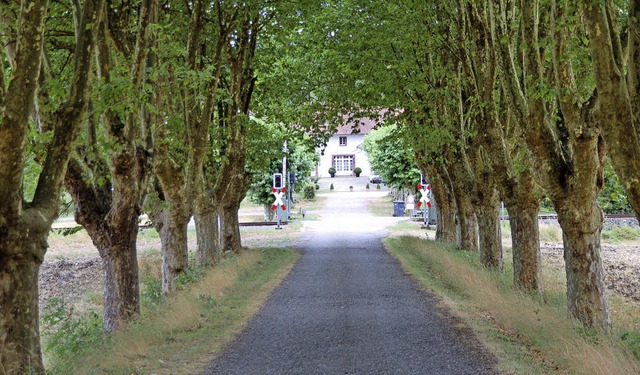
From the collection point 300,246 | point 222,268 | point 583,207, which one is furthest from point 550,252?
point 583,207

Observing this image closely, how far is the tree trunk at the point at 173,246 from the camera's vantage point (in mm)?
17156

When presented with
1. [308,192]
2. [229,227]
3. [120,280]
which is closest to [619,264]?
[229,227]

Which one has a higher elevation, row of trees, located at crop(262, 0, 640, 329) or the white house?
the white house

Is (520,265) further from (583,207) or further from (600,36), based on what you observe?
(600,36)

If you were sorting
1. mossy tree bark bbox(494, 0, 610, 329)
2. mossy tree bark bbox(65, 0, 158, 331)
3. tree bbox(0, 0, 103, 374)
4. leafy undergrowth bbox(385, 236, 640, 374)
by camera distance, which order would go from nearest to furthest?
tree bbox(0, 0, 103, 374) < leafy undergrowth bbox(385, 236, 640, 374) < mossy tree bark bbox(494, 0, 610, 329) < mossy tree bark bbox(65, 0, 158, 331)

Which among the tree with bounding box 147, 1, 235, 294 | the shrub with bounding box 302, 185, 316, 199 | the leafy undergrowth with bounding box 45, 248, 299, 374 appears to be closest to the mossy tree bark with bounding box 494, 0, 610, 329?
the leafy undergrowth with bounding box 45, 248, 299, 374

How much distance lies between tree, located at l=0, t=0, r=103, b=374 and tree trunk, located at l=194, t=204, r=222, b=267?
1332cm

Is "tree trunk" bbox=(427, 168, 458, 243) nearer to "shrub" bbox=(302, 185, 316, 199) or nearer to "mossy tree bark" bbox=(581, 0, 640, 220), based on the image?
"mossy tree bark" bbox=(581, 0, 640, 220)

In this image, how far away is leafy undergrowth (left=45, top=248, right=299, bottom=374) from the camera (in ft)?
28.1

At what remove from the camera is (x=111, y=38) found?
13.2 metres

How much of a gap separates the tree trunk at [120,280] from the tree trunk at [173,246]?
14.8ft

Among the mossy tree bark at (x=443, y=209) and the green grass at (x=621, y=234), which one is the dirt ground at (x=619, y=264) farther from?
the mossy tree bark at (x=443, y=209)

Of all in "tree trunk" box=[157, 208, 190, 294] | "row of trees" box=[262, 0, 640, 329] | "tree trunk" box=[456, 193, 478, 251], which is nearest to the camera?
"row of trees" box=[262, 0, 640, 329]

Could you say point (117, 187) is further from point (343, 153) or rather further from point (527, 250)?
point (343, 153)
